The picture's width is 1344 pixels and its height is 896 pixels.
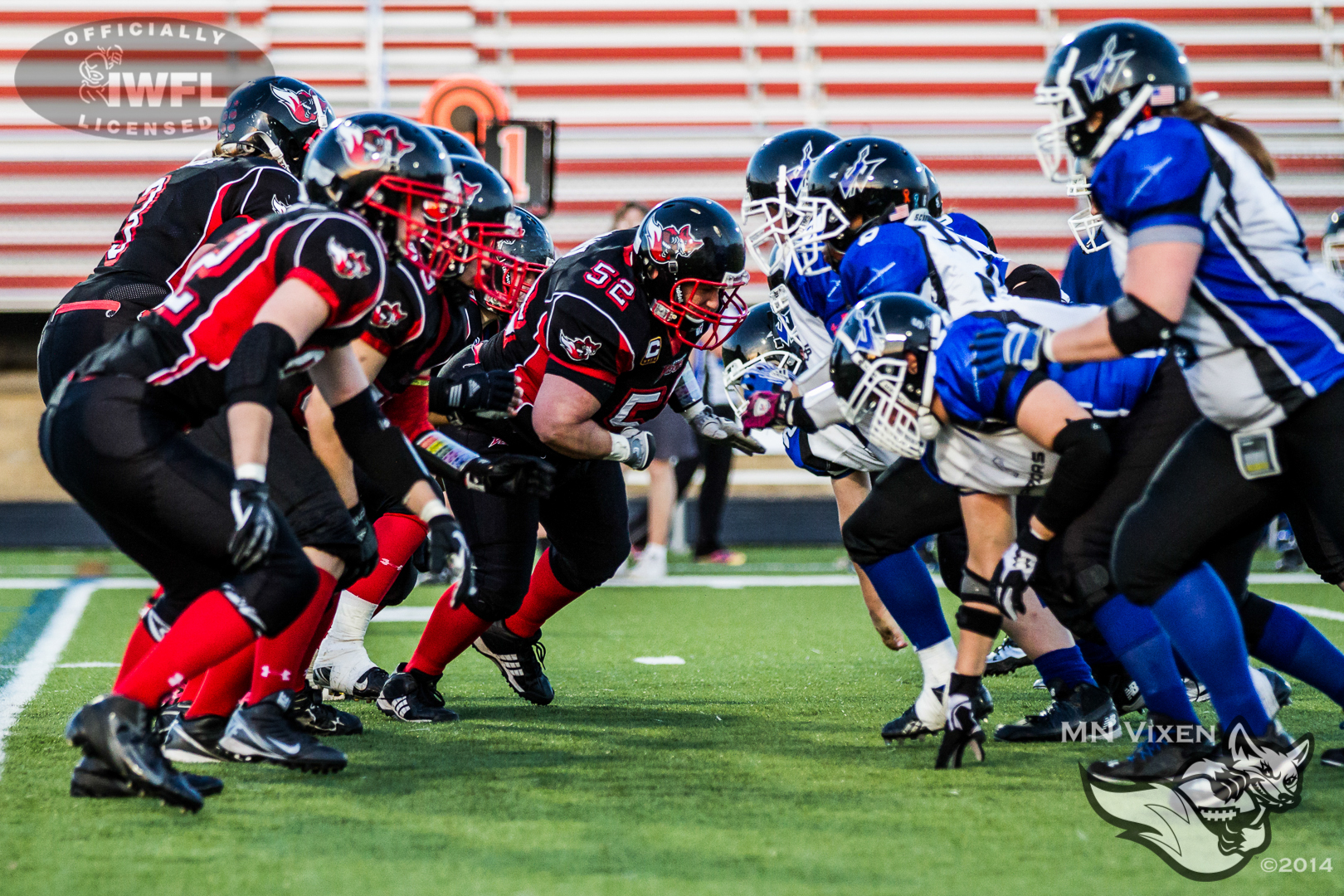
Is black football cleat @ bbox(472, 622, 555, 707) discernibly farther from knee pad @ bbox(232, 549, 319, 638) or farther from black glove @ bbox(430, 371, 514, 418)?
knee pad @ bbox(232, 549, 319, 638)

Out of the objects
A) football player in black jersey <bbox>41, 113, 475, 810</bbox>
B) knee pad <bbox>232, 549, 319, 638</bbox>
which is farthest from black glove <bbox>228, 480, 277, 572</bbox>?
knee pad <bbox>232, 549, 319, 638</bbox>

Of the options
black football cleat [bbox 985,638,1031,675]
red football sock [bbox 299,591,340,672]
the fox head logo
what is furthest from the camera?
black football cleat [bbox 985,638,1031,675]

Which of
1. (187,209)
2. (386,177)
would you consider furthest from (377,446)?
(187,209)

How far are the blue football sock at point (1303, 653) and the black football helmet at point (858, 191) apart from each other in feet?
4.80

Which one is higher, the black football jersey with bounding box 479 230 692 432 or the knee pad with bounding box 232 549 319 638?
the black football jersey with bounding box 479 230 692 432

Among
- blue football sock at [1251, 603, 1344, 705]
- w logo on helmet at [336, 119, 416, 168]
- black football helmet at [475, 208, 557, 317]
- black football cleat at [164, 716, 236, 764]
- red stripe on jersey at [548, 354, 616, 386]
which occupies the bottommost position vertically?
black football cleat at [164, 716, 236, 764]

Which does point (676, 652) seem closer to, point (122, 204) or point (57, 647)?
point (57, 647)

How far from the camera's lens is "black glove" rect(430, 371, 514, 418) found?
151 inches

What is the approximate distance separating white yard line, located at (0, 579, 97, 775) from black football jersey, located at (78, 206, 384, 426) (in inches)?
41.1

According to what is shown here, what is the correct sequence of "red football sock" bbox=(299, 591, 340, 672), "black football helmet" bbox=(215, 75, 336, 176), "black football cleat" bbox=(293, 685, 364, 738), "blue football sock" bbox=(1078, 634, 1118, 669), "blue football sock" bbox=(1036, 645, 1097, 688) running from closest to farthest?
"red football sock" bbox=(299, 591, 340, 672) → "blue football sock" bbox=(1036, 645, 1097, 688) → "black football cleat" bbox=(293, 685, 364, 738) → "blue football sock" bbox=(1078, 634, 1118, 669) → "black football helmet" bbox=(215, 75, 336, 176)

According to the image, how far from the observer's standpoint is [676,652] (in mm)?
5160

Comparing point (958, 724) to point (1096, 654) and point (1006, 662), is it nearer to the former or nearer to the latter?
point (1096, 654)

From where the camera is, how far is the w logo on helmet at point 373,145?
3.12 m

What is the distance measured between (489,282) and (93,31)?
1020 cm
